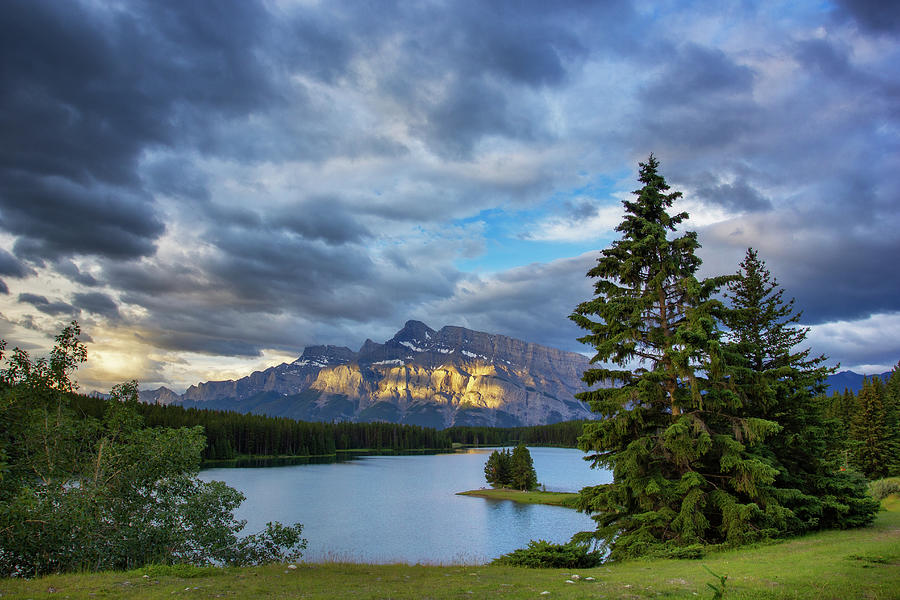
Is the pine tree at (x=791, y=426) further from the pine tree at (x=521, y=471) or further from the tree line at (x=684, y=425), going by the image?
the pine tree at (x=521, y=471)

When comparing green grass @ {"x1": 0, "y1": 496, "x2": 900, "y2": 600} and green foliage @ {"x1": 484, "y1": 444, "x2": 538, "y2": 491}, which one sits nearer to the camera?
green grass @ {"x1": 0, "y1": 496, "x2": 900, "y2": 600}

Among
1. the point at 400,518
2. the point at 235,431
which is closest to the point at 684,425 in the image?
the point at 400,518

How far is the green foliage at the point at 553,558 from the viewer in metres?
20.6

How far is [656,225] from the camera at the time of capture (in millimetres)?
25688

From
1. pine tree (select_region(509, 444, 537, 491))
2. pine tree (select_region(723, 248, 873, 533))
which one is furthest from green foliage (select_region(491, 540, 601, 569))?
pine tree (select_region(509, 444, 537, 491))

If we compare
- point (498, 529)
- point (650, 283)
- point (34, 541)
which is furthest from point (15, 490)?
point (498, 529)

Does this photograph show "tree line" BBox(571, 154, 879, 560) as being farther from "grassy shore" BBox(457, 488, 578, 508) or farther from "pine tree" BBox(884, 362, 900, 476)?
"grassy shore" BBox(457, 488, 578, 508)

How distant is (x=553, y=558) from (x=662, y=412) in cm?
909

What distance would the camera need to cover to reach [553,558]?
20625mm

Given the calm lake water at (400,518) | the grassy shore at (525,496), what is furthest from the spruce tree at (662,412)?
the grassy shore at (525,496)

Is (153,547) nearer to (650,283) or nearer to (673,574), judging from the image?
(673,574)

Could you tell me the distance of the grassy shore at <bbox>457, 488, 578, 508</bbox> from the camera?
77.0 m

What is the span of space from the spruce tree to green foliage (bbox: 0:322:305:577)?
16340 mm

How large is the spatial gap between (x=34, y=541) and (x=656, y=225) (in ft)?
96.9
